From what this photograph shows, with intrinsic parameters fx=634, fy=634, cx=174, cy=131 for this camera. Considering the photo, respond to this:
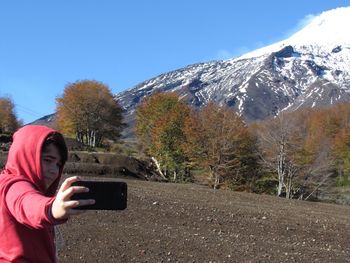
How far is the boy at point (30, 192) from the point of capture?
9.35ft

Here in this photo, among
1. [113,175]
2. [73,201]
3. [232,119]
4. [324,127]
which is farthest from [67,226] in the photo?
[324,127]

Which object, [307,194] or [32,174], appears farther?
[307,194]

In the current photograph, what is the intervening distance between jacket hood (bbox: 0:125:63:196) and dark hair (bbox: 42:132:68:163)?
3 cm

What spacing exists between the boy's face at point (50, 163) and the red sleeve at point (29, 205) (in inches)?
8.1

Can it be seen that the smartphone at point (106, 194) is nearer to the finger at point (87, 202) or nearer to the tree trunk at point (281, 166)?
the finger at point (87, 202)

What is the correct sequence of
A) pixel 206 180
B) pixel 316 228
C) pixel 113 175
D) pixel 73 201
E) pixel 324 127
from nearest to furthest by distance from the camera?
1. pixel 73 201
2. pixel 316 228
3. pixel 113 175
4. pixel 206 180
5. pixel 324 127

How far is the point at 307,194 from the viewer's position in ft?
230

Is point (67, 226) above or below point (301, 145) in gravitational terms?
below

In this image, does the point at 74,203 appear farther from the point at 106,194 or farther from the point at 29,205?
the point at 106,194

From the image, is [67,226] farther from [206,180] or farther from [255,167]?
[255,167]

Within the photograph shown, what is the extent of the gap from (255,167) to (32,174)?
233 ft

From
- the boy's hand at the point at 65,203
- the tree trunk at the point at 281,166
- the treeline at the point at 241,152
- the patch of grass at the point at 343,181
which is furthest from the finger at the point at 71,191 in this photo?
the patch of grass at the point at 343,181

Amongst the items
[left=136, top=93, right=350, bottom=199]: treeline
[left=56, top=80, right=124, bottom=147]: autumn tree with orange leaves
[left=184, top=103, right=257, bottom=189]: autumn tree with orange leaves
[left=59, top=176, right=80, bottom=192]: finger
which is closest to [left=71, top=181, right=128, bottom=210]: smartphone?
[left=59, top=176, right=80, bottom=192]: finger

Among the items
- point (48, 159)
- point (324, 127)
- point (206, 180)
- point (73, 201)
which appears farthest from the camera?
point (324, 127)
